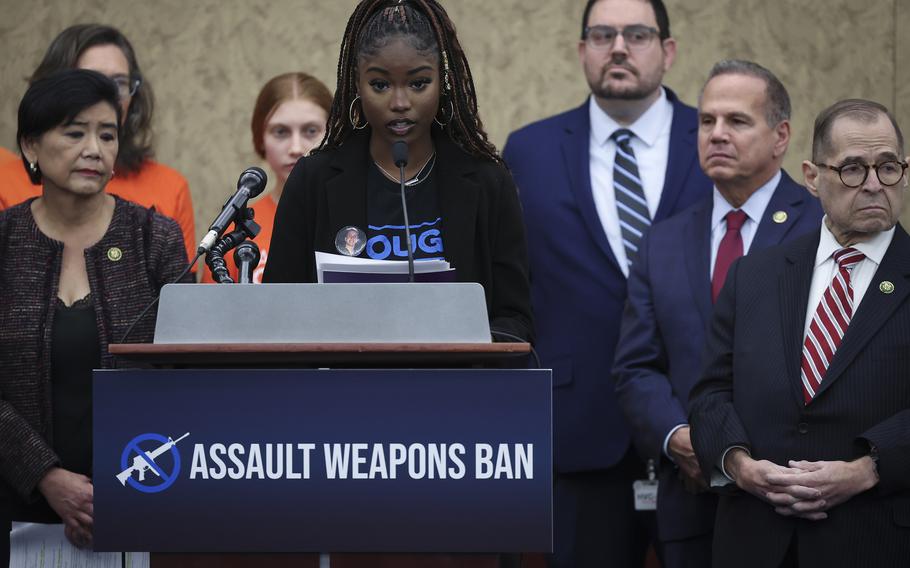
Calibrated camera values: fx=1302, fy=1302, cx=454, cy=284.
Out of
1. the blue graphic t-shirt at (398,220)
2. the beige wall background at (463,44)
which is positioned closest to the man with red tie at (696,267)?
the blue graphic t-shirt at (398,220)

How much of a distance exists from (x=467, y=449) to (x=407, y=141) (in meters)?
0.93

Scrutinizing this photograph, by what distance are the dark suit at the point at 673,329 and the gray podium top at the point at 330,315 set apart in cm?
146

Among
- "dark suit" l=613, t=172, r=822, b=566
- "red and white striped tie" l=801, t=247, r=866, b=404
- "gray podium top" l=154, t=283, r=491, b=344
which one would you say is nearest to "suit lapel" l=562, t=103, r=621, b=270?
"dark suit" l=613, t=172, r=822, b=566

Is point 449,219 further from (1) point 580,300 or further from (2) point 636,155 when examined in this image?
(2) point 636,155

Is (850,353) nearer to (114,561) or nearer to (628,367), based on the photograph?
(628,367)

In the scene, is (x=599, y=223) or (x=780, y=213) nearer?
(x=780, y=213)

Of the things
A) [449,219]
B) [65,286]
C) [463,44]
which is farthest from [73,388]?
[463,44]

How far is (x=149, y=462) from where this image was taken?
2158mm

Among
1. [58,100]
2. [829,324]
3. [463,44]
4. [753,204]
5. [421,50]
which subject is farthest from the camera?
[463,44]

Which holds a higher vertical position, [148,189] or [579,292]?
[148,189]

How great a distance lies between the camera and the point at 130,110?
4262 millimetres

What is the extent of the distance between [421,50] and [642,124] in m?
1.49

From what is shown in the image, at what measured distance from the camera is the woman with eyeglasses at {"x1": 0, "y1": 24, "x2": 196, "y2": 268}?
13.7 feet

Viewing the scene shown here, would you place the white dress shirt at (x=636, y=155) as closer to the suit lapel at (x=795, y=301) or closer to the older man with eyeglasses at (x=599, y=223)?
the older man with eyeglasses at (x=599, y=223)
